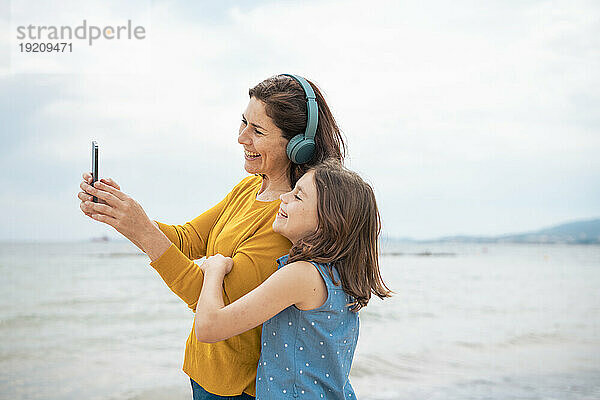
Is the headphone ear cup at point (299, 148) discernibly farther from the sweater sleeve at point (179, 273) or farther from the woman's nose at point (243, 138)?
the sweater sleeve at point (179, 273)

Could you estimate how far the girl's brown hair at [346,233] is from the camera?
4.97 ft

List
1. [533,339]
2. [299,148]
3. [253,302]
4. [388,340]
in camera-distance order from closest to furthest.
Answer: [253,302] < [299,148] < [388,340] < [533,339]

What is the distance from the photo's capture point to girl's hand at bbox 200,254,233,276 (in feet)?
4.88

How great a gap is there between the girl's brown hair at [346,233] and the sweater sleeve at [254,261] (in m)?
0.08

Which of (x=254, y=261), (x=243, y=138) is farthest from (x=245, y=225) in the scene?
(x=243, y=138)

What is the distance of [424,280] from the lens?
13984 mm

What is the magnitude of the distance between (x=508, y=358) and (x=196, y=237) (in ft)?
18.8

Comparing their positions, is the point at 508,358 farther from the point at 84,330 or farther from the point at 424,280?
the point at 424,280

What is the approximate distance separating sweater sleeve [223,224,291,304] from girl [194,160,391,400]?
0.04 meters

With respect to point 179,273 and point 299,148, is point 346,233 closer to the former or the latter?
point 299,148

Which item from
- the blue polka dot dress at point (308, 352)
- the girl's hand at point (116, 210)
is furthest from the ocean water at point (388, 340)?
the girl's hand at point (116, 210)

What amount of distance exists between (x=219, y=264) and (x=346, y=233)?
0.32m

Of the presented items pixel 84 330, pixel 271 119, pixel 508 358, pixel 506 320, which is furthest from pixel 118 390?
pixel 506 320

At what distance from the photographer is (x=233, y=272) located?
4.99ft
